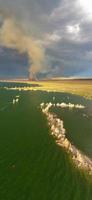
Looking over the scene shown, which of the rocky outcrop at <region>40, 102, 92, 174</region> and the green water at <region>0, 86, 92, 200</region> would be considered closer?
the green water at <region>0, 86, 92, 200</region>

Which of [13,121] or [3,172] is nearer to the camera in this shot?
[3,172]

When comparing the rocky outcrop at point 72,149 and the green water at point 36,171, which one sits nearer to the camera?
the green water at point 36,171

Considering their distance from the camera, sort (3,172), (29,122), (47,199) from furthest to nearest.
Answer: (29,122) → (3,172) → (47,199)

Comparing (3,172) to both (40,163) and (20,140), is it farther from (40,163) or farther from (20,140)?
(20,140)

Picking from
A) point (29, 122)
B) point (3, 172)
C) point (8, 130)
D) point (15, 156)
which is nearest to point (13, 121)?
point (29, 122)

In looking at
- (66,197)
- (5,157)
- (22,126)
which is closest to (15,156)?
(5,157)

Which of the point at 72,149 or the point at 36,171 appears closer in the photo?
the point at 36,171

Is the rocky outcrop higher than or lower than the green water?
lower

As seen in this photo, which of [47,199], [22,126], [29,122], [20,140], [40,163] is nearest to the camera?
[47,199]

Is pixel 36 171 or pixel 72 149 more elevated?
pixel 36 171

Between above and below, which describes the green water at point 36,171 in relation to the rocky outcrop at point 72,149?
above
